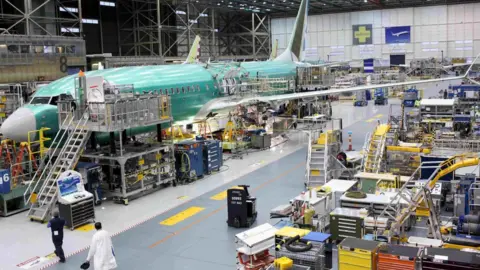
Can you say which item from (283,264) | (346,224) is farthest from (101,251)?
(346,224)

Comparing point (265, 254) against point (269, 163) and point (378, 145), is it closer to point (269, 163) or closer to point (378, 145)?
point (378, 145)

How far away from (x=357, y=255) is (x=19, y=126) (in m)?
13.6

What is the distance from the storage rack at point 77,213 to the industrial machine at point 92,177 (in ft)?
5.58

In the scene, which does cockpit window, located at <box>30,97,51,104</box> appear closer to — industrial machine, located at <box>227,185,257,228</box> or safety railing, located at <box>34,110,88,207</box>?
safety railing, located at <box>34,110,88,207</box>

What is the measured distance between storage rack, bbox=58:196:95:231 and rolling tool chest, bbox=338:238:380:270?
9.46 m

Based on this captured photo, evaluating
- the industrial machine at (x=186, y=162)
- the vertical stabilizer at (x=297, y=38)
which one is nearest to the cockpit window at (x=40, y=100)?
the industrial machine at (x=186, y=162)

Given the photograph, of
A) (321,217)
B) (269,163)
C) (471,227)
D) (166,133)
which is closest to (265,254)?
(321,217)

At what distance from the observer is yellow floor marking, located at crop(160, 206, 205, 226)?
1589 centimetres

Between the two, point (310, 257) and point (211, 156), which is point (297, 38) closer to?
point (211, 156)

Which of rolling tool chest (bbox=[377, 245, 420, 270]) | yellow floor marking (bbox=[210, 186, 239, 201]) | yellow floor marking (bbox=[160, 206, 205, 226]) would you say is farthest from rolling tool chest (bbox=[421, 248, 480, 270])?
yellow floor marking (bbox=[210, 186, 239, 201])

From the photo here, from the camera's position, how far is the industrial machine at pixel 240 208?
588 inches

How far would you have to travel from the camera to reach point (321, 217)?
13359 millimetres

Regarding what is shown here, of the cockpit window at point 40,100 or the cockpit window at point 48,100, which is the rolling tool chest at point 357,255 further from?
the cockpit window at point 40,100

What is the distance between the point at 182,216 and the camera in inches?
649
